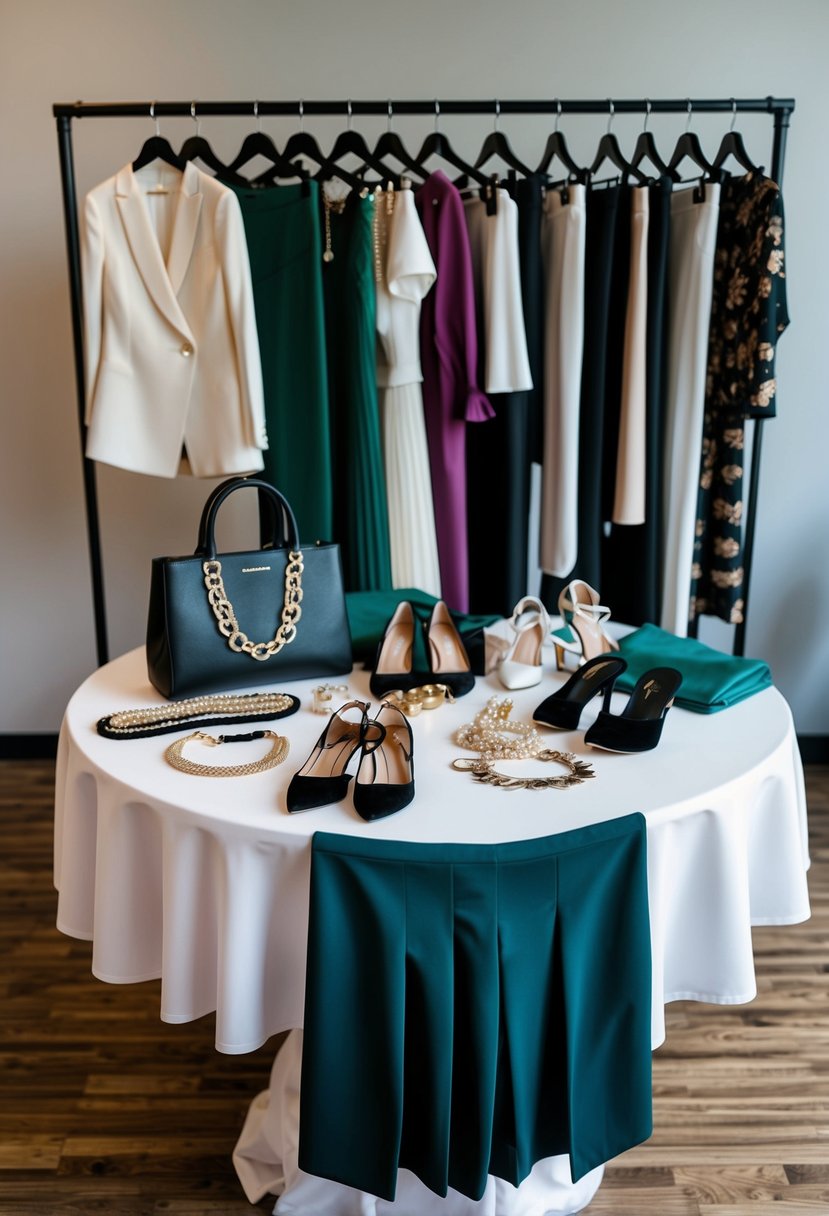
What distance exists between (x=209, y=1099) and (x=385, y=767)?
916 millimetres

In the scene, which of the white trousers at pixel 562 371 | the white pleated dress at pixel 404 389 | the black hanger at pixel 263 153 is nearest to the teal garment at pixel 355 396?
the white pleated dress at pixel 404 389

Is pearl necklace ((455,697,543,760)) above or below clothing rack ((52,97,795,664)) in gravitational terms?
below

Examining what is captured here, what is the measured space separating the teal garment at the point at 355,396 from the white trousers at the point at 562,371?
0.43m

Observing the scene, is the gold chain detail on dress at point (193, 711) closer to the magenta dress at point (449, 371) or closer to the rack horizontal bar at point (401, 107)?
the magenta dress at point (449, 371)

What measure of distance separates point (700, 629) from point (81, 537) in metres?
2.13

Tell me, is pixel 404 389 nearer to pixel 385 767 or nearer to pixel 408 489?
pixel 408 489

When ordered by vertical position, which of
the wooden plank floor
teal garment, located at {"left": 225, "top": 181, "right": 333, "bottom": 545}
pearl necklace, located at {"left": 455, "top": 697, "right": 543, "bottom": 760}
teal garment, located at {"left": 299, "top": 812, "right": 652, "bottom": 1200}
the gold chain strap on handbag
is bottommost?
the wooden plank floor

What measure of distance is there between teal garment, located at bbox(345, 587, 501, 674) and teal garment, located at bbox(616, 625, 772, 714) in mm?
276

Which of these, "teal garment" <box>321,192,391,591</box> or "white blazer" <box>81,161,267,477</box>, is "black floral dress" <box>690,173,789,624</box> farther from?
"white blazer" <box>81,161,267,477</box>

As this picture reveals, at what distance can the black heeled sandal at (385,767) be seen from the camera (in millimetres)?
1215

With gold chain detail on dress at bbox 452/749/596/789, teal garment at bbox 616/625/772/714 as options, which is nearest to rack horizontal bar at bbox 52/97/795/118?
teal garment at bbox 616/625/772/714

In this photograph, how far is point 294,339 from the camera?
2229 mm

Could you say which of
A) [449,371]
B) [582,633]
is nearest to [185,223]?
[449,371]

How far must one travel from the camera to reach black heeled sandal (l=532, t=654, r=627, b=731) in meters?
1.50
